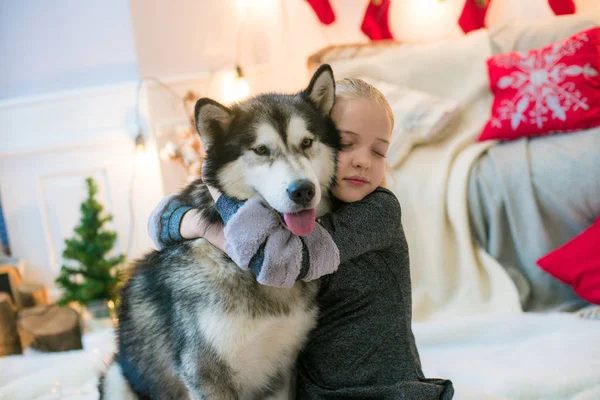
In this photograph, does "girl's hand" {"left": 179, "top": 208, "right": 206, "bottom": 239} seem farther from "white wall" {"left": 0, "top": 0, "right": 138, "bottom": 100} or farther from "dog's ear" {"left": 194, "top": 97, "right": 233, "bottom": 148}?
"white wall" {"left": 0, "top": 0, "right": 138, "bottom": 100}

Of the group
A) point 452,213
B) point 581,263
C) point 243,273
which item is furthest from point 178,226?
point 581,263

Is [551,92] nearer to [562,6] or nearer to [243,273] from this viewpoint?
[562,6]

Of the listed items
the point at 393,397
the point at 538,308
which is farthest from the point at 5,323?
the point at 538,308

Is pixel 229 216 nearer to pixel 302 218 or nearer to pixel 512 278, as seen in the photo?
pixel 302 218

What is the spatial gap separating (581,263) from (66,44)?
2892mm

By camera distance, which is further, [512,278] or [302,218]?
[512,278]

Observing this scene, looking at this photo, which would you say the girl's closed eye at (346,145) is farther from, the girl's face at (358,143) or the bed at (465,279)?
the bed at (465,279)

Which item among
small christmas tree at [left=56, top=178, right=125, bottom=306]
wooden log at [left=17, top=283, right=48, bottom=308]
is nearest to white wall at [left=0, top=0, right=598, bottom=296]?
wooden log at [left=17, top=283, right=48, bottom=308]

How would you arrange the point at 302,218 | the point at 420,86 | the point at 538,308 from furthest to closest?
the point at 420,86 → the point at 538,308 → the point at 302,218

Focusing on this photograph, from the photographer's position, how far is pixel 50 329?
2.35m

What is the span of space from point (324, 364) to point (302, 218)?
423 millimetres

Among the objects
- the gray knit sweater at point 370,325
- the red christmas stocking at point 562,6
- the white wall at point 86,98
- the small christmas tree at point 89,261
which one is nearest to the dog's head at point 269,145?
the gray knit sweater at point 370,325

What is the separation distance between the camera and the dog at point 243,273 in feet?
2.96

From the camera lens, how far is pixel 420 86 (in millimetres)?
2676
